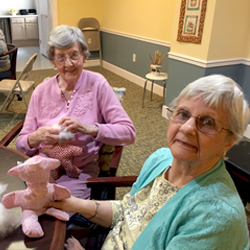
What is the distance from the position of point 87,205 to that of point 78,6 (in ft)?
17.3

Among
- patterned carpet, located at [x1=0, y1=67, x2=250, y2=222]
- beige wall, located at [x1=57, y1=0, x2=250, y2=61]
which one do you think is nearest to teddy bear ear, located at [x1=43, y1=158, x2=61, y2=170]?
patterned carpet, located at [x1=0, y1=67, x2=250, y2=222]

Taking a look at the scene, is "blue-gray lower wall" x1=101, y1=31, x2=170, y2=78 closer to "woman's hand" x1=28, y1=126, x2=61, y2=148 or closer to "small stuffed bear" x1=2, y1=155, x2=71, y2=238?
"woman's hand" x1=28, y1=126, x2=61, y2=148

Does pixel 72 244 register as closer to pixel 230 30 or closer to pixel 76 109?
pixel 76 109

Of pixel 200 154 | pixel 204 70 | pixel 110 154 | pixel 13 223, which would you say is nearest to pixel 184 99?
pixel 200 154

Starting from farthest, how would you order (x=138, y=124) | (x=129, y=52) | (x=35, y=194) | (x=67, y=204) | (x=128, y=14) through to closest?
(x=129, y=52) < (x=128, y=14) < (x=138, y=124) < (x=67, y=204) < (x=35, y=194)

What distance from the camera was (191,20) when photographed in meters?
2.78

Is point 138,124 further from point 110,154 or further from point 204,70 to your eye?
point 110,154

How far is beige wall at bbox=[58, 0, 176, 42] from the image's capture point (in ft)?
13.0

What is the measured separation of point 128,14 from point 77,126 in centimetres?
→ 405

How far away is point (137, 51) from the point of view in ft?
15.6

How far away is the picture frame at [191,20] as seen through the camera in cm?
265

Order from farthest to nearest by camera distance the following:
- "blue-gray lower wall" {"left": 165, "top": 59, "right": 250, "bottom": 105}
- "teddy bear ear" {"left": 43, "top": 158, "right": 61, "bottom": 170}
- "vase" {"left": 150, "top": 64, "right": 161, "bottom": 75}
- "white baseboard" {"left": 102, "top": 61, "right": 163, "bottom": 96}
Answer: "white baseboard" {"left": 102, "top": 61, "right": 163, "bottom": 96} → "vase" {"left": 150, "top": 64, "right": 161, "bottom": 75} → "blue-gray lower wall" {"left": 165, "top": 59, "right": 250, "bottom": 105} → "teddy bear ear" {"left": 43, "top": 158, "right": 61, "bottom": 170}

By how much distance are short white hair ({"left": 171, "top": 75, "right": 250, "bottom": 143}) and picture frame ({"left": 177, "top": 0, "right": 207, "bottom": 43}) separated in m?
2.11

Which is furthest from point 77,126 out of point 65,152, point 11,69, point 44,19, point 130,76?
point 44,19
